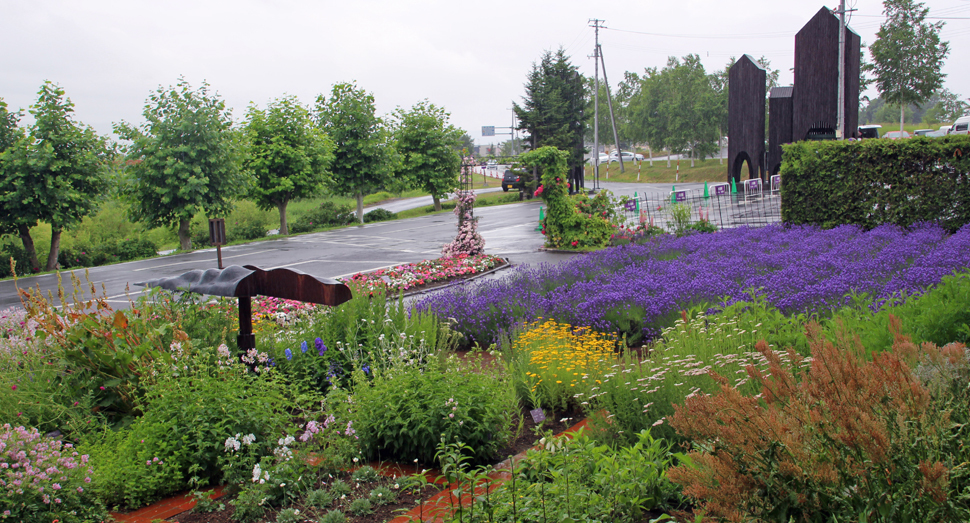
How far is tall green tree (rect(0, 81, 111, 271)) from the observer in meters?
17.8

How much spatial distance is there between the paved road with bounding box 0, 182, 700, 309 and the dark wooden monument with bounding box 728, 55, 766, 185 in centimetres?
915

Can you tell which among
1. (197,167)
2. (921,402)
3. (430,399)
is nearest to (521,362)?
(430,399)

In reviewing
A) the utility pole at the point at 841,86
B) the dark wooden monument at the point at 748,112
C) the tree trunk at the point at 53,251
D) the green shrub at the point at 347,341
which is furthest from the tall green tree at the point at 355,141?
the green shrub at the point at 347,341

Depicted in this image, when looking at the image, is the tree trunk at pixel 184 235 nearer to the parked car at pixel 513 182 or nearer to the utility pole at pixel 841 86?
the parked car at pixel 513 182

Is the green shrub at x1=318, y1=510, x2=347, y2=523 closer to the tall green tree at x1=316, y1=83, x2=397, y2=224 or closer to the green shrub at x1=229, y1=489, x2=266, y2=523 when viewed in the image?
Answer: the green shrub at x1=229, y1=489, x2=266, y2=523

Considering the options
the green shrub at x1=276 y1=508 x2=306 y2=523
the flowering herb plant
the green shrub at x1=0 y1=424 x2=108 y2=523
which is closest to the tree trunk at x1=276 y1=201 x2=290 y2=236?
the flowering herb plant

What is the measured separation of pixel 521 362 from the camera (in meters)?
4.96

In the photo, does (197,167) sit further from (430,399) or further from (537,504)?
(537,504)

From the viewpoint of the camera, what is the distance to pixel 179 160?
66.9 feet

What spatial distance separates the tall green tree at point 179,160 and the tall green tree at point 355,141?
728cm

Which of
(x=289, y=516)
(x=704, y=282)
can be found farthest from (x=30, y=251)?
(x=289, y=516)

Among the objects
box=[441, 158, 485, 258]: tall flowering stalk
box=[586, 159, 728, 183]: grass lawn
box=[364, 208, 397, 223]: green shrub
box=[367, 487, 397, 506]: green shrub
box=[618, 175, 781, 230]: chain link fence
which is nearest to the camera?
box=[367, 487, 397, 506]: green shrub

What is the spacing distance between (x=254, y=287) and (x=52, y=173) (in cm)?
1750

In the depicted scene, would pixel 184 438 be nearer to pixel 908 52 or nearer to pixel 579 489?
pixel 579 489
